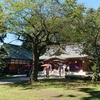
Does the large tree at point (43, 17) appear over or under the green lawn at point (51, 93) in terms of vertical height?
over

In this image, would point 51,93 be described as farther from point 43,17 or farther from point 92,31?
point 92,31

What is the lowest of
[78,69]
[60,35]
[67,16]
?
[78,69]

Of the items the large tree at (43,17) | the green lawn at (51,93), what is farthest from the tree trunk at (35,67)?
the green lawn at (51,93)

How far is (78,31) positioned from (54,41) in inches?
99.8

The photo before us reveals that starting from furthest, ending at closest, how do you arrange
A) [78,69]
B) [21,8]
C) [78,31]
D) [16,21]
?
[78,69], [78,31], [16,21], [21,8]

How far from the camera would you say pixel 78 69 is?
122 feet

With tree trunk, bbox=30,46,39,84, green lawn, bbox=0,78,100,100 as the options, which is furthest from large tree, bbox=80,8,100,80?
green lawn, bbox=0,78,100,100

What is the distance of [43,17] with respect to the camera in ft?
58.0

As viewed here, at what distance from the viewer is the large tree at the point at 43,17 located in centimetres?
1719

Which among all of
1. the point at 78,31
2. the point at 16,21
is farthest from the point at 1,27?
the point at 78,31

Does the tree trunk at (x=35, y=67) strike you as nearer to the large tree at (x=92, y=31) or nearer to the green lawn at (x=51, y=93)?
the green lawn at (x=51, y=93)

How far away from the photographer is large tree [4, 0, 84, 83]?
677 inches

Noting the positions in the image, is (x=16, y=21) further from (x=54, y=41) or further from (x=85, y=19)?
(x=85, y=19)

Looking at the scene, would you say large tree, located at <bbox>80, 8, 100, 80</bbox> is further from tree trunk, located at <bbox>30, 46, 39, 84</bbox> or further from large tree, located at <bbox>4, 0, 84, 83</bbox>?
tree trunk, located at <bbox>30, 46, 39, 84</bbox>
